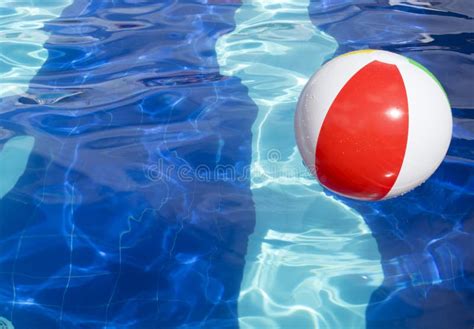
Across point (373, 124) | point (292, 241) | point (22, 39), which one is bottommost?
point (292, 241)

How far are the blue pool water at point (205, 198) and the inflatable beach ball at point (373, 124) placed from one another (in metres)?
0.57

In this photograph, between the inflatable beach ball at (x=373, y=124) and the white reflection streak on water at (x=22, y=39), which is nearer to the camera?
the inflatable beach ball at (x=373, y=124)

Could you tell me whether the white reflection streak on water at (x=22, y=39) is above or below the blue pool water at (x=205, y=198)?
above

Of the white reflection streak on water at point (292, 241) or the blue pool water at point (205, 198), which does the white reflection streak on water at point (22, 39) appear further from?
the white reflection streak on water at point (292, 241)

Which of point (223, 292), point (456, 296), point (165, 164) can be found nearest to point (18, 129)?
point (165, 164)

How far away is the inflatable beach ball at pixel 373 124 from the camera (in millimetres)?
2615

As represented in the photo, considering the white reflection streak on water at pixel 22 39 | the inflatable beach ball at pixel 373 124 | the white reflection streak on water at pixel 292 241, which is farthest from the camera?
the white reflection streak on water at pixel 22 39

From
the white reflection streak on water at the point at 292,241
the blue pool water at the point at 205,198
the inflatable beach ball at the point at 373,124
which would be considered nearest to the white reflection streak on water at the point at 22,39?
the blue pool water at the point at 205,198

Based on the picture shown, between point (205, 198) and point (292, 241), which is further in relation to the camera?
point (205, 198)

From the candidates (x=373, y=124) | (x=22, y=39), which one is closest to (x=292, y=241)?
(x=373, y=124)

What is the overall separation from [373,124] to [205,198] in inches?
52.1

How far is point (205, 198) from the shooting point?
11.9 feet

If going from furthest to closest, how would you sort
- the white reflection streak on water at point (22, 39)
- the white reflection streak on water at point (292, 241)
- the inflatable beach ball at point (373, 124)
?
the white reflection streak on water at point (22, 39), the white reflection streak on water at point (292, 241), the inflatable beach ball at point (373, 124)

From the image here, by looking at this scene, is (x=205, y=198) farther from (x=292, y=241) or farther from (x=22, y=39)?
(x=22, y=39)
